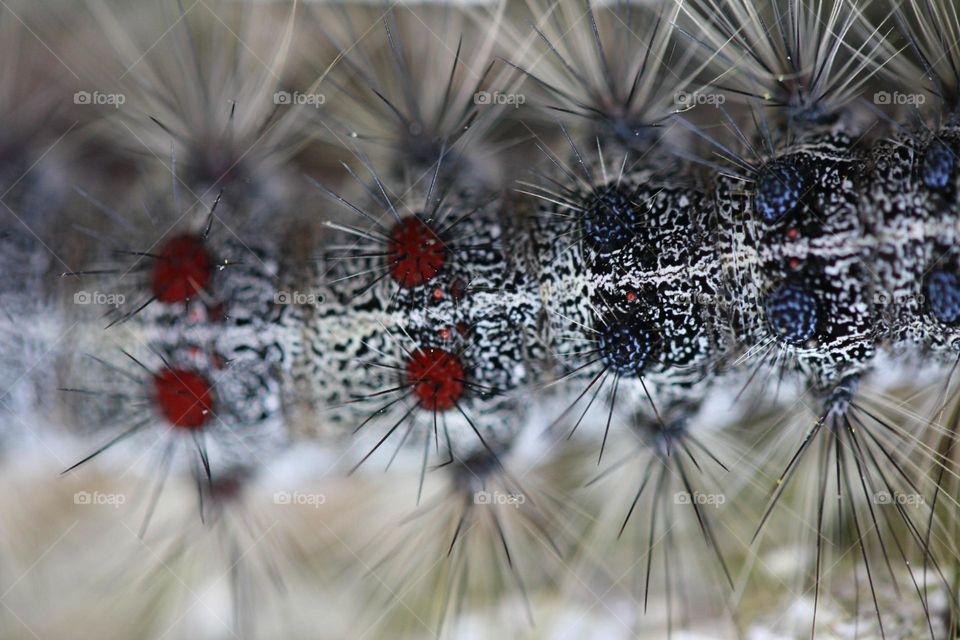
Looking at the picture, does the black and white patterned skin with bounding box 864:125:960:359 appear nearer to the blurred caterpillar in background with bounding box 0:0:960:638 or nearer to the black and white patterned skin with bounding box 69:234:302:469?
the blurred caterpillar in background with bounding box 0:0:960:638

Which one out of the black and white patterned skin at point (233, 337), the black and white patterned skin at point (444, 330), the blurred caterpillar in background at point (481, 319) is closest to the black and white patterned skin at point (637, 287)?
the blurred caterpillar in background at point (481, 319)

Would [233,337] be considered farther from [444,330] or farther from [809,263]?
[809,263]

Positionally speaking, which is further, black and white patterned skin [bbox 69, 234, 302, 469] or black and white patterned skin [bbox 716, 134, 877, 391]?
black and white patterned skin [bbox 69, 234, 302, 469]

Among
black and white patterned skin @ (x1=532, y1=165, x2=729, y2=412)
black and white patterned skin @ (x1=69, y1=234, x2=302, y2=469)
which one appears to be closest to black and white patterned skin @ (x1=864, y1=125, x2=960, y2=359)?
black and white patterned skin @ (x1=532, y1=165, x2=729, y2=412)

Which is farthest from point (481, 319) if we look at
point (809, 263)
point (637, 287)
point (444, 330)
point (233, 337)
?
point (809, 263)

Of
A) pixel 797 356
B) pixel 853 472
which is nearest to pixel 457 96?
pixel 797 356

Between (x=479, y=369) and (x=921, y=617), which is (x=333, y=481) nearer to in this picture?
(x=479, y=369)
